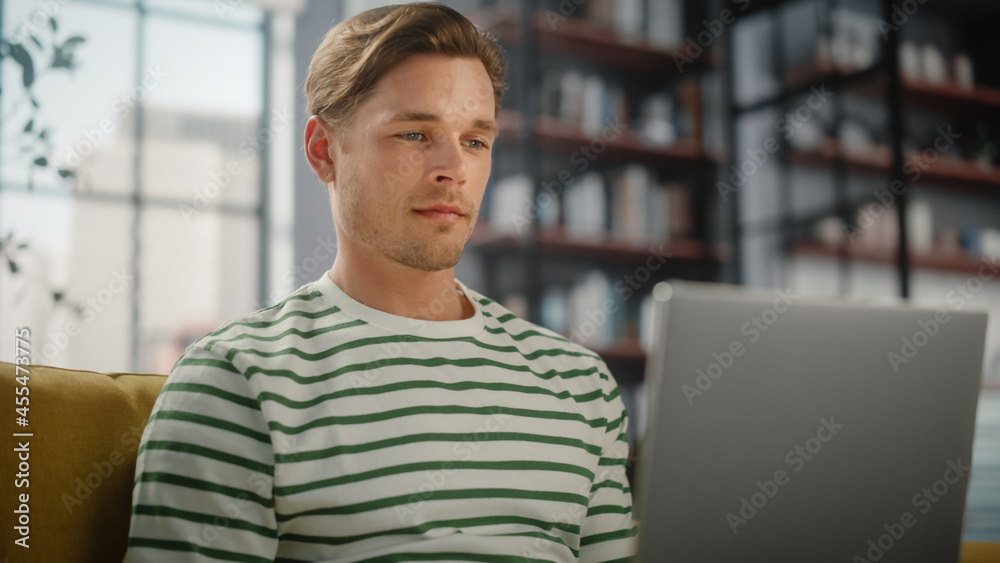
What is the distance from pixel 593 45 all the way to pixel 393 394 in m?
2.90

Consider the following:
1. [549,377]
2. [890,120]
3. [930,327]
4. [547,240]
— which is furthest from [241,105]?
[930,327]

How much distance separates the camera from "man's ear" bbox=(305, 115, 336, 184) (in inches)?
48.3

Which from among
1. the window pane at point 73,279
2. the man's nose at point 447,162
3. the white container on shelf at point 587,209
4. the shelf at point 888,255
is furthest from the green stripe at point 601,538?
the window pane at point 73,279

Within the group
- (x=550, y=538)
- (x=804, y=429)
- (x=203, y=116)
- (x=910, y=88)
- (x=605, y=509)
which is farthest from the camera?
(x=203, y=116)

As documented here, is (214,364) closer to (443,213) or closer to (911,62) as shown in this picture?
(443,213)

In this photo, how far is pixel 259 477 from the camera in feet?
2.95

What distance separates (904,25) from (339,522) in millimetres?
3616

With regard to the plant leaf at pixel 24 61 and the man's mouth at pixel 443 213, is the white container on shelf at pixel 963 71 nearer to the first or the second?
the man's mouth at pixel 443 213

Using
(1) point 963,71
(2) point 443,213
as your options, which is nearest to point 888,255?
(1) point 963,71

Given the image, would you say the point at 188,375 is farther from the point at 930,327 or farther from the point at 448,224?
the point at 930,327

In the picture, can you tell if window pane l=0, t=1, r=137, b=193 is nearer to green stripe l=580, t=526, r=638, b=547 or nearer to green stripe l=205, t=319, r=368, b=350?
green stripe l=205, t=319, r=368, b=350

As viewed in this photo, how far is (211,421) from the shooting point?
904 millimetres

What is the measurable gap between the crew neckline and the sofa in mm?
292

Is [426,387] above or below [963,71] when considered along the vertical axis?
below
